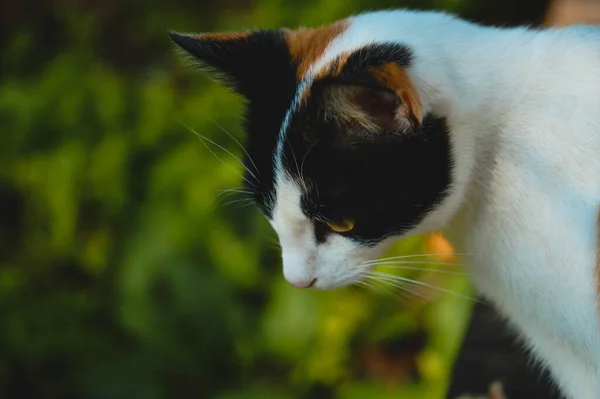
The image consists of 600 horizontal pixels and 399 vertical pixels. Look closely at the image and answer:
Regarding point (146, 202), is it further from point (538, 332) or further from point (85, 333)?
point (538, 332)

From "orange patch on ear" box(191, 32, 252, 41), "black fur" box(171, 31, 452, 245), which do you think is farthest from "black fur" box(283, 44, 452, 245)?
"orange patch on ear" box(191, 32, 252, 41)

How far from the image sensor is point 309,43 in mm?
743

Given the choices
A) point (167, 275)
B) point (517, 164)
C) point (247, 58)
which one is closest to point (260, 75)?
point (247, 58)

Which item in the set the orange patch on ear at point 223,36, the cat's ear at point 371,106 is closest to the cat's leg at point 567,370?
the cat's ear at point 371,106

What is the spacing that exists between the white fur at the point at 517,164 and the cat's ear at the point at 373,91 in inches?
1.6

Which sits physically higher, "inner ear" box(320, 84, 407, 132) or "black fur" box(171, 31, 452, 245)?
"inner ear" box(320, 84, 407, 132)

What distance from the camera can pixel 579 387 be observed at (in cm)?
80

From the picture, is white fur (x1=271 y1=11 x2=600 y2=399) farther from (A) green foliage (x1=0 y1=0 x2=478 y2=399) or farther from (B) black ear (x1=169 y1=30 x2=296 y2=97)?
(A) green foliage (x1=0 y1=0 x2=478 y2=399)

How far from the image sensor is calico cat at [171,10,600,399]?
0.68 m

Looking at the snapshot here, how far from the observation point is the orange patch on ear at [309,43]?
710mm

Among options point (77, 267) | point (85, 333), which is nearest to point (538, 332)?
point (85, 333)

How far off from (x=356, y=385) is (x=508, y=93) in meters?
0.99

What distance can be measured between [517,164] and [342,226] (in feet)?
0.64

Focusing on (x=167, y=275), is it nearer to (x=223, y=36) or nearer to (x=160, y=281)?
(x=160, y=281)
